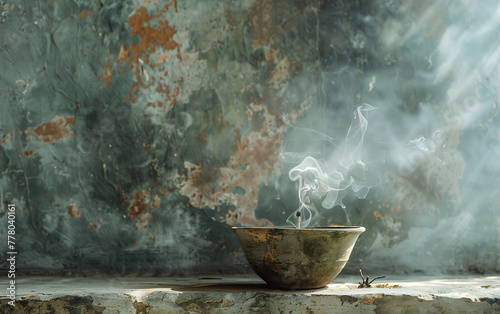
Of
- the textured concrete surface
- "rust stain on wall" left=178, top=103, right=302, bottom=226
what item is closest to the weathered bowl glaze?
the textured concrete surface

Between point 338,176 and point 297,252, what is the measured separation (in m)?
1.03

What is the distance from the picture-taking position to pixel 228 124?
338cm

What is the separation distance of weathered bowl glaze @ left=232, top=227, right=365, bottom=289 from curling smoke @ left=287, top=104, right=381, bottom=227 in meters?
0.77

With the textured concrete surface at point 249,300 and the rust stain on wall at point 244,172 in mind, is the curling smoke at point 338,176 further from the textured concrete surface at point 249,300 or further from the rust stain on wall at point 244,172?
the textured concrete surface at point 249,300

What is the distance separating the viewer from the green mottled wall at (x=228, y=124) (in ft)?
10.7

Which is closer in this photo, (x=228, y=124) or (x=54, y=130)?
(x=54, y=130)

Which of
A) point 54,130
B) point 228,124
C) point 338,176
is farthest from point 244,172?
point 54,130

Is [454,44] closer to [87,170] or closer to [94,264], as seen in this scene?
[87,170]

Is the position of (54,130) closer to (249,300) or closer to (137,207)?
(137,207)

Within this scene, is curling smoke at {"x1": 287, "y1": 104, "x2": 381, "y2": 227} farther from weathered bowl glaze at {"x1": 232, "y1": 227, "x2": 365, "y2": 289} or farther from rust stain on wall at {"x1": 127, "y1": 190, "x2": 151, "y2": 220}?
rust stain on wall at {"x1": 127, "y1": 190, "x2": 151, "y2": 220}

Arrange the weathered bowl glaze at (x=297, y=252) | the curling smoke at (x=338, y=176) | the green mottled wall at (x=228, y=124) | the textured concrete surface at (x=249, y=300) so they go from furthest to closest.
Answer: the curling smoke at (x=338, y=176) < the green mottled wall at (x=228, y=124) < the weathered bowl glaze at (x=297, y=252) < the textured concrete surface at (x=249, y=300)

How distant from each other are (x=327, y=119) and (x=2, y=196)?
2.36 metres

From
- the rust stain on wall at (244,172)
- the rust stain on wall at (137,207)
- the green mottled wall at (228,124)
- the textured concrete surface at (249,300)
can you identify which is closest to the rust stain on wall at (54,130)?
the green mottled wall at (228,124)

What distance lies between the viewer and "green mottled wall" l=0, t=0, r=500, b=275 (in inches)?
129
